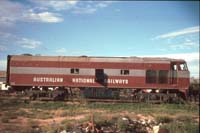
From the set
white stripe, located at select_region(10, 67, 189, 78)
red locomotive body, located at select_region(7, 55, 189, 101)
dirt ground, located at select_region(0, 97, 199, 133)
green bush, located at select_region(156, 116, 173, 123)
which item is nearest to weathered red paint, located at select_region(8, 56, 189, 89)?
red locomotive body, located at select_region(7, 55, 189, 101)

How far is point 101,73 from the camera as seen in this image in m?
29.7

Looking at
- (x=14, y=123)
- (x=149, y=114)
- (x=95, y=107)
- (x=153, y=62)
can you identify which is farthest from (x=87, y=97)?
(x=14, y=123)

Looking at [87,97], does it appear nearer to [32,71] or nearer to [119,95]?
[119,95]

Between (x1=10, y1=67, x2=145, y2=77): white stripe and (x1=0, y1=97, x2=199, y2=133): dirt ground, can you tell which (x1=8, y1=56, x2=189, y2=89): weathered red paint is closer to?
(x1=10, y1=67, x2=145, y2=77): white stripe

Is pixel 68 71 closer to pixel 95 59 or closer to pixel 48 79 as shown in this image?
pixel 48 79

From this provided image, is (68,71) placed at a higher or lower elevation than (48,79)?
higher

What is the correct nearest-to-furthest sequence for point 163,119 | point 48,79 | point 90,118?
point 90,118 → point 163,119 → point 48,79

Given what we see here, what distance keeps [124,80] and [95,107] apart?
5.21 meters

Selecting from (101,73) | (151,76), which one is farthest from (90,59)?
(151,76)

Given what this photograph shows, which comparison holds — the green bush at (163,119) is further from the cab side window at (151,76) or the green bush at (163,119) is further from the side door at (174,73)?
the side door at (174,73)

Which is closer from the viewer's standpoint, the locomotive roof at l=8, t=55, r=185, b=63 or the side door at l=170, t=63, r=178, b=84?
the side door at l=170, t=63, r=178, b=84

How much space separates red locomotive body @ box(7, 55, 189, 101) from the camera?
96.7 feet

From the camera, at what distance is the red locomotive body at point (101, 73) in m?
29.5

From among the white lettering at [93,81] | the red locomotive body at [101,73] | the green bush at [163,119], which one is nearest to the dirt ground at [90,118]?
the green bush at [163,119]
